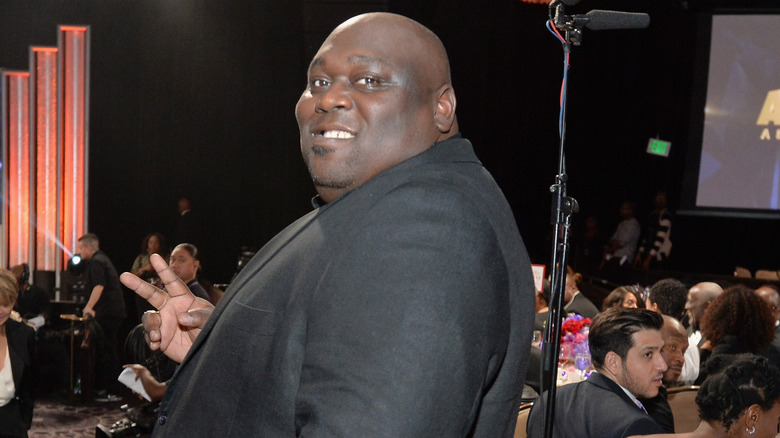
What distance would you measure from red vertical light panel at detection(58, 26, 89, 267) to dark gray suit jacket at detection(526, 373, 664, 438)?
7.68 meters

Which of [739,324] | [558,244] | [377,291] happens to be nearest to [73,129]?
[739,324]

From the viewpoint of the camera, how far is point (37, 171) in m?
9.26

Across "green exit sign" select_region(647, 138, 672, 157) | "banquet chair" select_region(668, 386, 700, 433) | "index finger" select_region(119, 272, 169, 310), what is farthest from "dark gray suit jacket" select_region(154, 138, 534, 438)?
"green exit sign" select_region(647, 138, 672, 157)

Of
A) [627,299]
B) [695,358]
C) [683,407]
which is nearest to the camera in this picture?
[683,407]

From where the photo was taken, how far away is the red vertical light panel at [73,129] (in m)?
9.14

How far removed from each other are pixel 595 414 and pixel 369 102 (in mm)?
1869

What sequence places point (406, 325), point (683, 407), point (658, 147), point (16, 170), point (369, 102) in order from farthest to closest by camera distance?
point (658, 147) → point (16, 170) → point (683, 407) → point (369, 102) → point (406, 325)

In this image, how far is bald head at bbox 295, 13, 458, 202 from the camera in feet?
3.08

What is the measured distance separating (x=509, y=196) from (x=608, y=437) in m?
8.72

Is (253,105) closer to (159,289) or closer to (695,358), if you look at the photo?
(695,358)

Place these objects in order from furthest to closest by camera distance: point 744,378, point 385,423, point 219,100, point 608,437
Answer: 1. point 219,100
2. point 744,378
3. point 608,437
4. point 385,423

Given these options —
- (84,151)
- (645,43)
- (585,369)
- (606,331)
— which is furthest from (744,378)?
(645,43)

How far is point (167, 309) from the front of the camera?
1287 millimetres

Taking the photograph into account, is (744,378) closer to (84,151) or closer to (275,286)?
(275,286)
